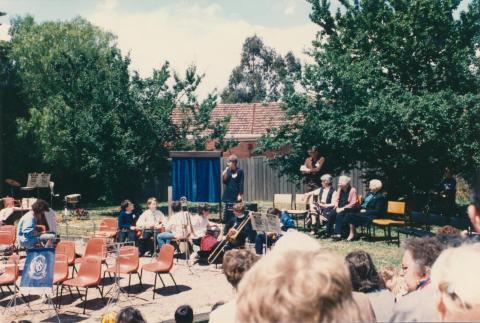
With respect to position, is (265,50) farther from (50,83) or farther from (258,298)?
(258,298)

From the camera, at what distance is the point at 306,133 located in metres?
16.7

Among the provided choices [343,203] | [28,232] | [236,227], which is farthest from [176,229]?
[343,203]

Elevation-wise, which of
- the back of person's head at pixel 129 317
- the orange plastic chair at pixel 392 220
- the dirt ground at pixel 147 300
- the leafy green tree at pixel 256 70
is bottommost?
the dirt ground at pixel 147 300

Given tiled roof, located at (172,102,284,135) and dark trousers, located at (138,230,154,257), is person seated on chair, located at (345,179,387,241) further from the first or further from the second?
tiled roof, located at (172,102,284,135)

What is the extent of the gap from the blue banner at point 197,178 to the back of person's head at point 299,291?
47.5 ft

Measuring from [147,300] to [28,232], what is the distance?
3.26 m

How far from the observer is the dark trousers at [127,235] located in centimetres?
1305

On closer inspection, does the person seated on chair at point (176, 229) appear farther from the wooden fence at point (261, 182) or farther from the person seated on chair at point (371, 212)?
the wooden fence at point (261, 182)

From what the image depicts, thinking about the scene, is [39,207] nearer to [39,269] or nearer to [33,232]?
[33,232]

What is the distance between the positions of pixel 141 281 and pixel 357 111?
27.5ft

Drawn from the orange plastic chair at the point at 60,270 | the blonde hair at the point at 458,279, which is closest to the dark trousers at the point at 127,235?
the orange plastic chair at the point at 60,270

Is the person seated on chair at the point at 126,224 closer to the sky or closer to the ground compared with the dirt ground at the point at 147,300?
closer to the sky

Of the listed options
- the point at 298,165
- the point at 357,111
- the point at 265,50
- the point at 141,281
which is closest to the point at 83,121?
the point at 298,165

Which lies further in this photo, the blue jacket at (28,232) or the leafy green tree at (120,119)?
the leafy green tree at (120,119)
